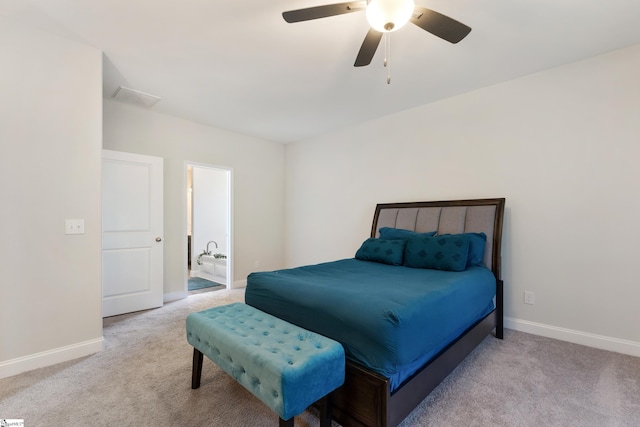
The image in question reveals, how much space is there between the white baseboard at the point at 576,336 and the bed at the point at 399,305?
1.22ft

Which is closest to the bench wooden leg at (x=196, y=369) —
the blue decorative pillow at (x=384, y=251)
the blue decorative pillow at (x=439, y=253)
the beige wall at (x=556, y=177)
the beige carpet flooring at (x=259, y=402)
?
the beige carpet flooring at (x=259, y=402)

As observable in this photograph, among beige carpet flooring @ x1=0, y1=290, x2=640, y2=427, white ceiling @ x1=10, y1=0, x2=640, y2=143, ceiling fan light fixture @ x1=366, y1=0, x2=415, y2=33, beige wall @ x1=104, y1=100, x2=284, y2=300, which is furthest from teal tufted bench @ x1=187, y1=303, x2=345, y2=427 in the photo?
beige wall @ x1=104, y1=100, x2=284, y2=300

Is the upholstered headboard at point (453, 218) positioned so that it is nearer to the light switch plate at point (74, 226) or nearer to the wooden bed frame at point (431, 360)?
the wooden bed frame at point (431, 360)

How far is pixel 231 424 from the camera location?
5.30ft

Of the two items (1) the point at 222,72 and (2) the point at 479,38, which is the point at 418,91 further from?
(1) the point at 222,72

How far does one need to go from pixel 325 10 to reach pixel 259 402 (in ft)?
7.99

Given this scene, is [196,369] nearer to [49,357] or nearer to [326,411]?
[326,411]

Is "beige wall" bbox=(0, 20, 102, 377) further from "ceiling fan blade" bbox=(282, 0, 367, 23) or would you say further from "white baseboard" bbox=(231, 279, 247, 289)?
"white baseboard" bbox=(231, 279, 247, 289)

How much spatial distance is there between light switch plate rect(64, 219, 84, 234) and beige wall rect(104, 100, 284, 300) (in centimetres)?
154

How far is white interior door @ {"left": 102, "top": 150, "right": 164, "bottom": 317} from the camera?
11.4ft

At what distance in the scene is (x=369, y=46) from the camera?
1.96 metres

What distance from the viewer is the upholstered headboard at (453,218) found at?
9.52ft

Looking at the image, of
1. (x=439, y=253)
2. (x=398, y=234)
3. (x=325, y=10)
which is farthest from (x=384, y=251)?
(x=325, y=10)

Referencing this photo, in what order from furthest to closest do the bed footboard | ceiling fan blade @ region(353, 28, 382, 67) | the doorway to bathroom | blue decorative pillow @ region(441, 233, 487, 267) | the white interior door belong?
1. the doorway to bathroom
2. the white interior door
3. blue decorative pillow @ region(441, 233, 487, 267)
4. ceiling fan blade @ region(353, 28, 382, 67)
5. the bed footboard
